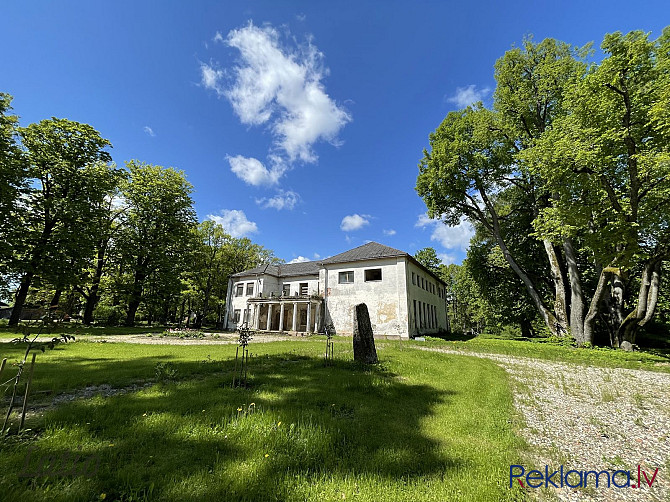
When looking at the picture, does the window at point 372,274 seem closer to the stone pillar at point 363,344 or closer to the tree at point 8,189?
the stone pillar at point 363,344

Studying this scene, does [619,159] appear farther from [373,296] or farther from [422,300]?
[422,300]

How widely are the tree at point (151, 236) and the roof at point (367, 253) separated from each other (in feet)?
50.8

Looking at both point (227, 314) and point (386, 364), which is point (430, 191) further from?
point (227, 314)

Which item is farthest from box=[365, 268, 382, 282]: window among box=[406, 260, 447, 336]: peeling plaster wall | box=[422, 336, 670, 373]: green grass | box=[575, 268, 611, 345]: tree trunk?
box=[575, 268, 611, 345]: tree trunk

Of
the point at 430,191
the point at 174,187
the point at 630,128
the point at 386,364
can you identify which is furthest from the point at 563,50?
the point at 174,187

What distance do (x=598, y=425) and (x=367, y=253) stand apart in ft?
67.3

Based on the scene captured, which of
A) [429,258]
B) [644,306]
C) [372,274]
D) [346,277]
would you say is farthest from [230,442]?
[429,258]

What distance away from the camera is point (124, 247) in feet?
82.0

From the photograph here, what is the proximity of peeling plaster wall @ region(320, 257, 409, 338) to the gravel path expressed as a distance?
516 inches

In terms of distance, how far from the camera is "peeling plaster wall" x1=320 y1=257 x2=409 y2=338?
2177 cm

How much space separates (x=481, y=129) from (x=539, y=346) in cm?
1537

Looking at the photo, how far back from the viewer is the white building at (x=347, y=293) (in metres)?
22.2

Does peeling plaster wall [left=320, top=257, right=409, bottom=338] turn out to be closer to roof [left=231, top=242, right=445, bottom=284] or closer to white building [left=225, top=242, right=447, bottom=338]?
white building [left=225, top=242, right=447, bottom=338]

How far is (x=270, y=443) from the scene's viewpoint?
11.1 ft
